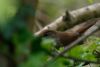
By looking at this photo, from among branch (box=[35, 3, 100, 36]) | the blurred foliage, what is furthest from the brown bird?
the blurred foliage

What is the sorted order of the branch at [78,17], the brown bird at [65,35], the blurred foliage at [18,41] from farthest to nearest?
the branch at [78,17] < the brown bird at [65,35] < the blurred foliage at [18,41]

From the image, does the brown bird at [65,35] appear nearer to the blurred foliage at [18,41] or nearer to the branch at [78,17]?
the branch at [78,17]

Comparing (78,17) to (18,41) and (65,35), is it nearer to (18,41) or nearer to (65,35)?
(65,35)

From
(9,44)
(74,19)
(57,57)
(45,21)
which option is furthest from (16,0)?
(45,21)

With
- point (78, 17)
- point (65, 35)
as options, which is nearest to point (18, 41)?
point (65, 35)

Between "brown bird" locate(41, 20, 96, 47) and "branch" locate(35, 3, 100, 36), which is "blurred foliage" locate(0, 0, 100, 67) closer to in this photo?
"brown bird" locate(41, 20, 96, 47)

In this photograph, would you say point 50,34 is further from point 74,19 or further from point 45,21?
point 45,21

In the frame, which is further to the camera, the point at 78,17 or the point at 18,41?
the point at 78,17

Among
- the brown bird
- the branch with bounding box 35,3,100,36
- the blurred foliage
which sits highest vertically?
the branch with bounding box 35,3,100,36

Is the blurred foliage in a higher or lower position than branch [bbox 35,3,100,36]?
lower

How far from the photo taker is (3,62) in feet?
2.38

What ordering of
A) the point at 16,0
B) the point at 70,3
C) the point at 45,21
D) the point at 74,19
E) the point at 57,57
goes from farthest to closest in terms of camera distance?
the point at 70,3 → the point at 45,21 → the point at 74,19 → the point at 57,57 → the point at 16,0

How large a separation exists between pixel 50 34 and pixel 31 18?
191cm

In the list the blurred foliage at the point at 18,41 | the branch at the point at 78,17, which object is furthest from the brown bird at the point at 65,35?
the blurred foliage at the point at 18,41
